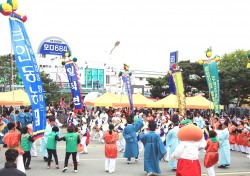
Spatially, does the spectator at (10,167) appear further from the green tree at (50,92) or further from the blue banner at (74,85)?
the green tree at (50,92)

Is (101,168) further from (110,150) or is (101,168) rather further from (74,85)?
(74,85)

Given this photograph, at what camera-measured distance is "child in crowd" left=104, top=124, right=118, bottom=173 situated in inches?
405

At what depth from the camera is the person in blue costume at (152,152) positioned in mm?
9695

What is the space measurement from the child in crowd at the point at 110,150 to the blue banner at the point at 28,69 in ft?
8.11

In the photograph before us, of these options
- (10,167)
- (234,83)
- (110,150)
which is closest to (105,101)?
(110,150)

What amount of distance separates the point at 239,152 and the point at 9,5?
11993 mm

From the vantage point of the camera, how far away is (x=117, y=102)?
2494 cm

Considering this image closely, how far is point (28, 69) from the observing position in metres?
8.22

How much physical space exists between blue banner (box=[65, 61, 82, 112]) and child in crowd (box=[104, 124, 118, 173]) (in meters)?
8.25

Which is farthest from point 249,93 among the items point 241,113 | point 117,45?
point 117,45

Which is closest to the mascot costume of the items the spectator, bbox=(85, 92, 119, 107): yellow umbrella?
the spectator

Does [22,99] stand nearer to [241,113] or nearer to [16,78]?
[241,113]

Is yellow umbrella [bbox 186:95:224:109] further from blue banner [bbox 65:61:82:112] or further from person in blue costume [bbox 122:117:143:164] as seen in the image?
person in blue costume [bbox 122:117:143:164]

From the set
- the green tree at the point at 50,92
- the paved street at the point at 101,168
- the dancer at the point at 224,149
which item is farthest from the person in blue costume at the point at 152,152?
the green tree at the point at 50,92
